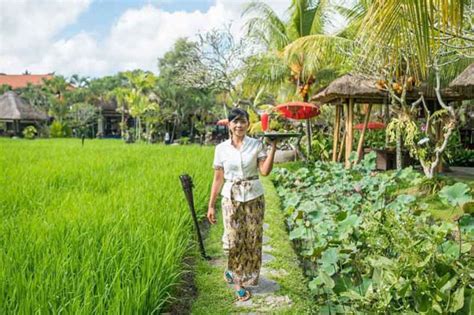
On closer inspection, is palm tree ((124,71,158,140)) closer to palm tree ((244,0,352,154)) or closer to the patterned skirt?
palm tree ((244,0,352,154))

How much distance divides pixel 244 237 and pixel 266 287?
379 mm

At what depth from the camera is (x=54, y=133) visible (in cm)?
2561

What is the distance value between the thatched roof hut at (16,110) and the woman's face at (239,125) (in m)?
25.4

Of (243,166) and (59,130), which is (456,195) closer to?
(243,166)

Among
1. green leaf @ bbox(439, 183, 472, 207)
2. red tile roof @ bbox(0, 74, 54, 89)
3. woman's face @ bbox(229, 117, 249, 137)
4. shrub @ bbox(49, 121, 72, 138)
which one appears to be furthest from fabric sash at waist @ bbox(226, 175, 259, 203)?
red tile roof @ bbox(0, 74, 54, 89)

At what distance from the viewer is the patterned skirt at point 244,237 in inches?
106

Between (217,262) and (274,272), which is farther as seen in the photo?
(217,262)

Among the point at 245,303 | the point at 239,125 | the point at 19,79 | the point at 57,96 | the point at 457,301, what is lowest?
the point at 245,303

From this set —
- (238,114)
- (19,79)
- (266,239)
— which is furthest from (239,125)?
(19,79)

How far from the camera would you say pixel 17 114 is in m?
25.0

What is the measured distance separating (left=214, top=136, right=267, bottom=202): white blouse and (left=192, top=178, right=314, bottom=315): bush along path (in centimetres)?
59

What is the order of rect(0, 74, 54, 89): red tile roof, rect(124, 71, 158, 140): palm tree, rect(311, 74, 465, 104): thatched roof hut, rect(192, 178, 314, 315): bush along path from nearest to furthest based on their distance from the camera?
rect(192, 178, 314, 315): bush along path
rect(311, 74, 465, 104): thatched roof hut
rect(124, 71, 158, 140): palm tree
rect(0, 74, 54, 89): red tile roof

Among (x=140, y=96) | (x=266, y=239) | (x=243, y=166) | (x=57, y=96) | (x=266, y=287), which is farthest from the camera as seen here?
(x=57, y=96)

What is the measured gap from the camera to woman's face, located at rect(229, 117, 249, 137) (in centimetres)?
258
